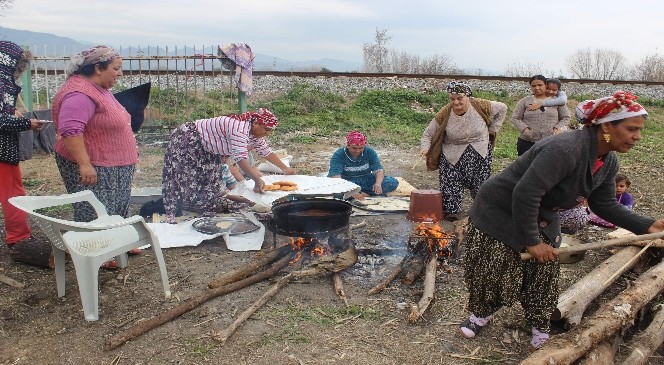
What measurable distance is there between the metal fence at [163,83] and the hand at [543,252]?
15.7 ft

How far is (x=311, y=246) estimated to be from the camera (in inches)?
200

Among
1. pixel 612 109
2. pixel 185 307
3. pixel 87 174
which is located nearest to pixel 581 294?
pixel 612 109

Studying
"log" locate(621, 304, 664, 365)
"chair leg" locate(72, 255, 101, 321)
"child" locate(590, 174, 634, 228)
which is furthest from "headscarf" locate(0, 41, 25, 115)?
"child" locate(590, 174, 634, 228)

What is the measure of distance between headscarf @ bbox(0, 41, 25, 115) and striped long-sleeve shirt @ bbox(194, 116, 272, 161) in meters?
1.85

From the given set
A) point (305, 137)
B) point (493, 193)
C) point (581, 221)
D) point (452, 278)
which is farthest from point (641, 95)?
point (493, 193)

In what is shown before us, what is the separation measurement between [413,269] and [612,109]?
2.38 metres

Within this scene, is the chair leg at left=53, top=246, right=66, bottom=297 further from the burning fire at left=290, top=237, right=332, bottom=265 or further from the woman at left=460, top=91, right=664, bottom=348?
the woman at left=460, top=91, right=664, bottom=348

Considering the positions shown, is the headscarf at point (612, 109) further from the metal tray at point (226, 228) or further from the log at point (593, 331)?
the metal tray at point (226, 228)

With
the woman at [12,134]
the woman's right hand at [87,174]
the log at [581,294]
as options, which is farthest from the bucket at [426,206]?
the woman at [12,134]

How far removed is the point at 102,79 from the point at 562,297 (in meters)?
4.03

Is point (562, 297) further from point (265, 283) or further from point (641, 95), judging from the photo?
point (641, 95)

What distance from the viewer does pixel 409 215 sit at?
621 cm

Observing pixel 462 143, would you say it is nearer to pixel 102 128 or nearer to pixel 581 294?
pixel 581 294

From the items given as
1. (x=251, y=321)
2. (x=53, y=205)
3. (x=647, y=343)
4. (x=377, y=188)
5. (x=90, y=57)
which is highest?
(x=90, y=57)
